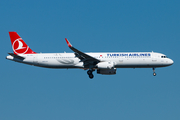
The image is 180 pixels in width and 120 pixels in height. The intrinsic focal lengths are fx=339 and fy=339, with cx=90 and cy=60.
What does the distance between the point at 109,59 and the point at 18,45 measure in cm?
1754

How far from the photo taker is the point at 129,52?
60.3 meters

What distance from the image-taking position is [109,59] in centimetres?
5938

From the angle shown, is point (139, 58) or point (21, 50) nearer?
point (139, 58)

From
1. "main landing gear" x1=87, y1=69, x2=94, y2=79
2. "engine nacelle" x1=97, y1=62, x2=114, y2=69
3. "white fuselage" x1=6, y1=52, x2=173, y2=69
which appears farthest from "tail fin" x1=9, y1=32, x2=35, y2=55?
"engine nacelle" x1=97, y1=62, x2=114, y2=69

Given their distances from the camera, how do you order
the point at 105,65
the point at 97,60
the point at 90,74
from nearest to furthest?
the point at 105,65 → the point at 97,60 → the point at 90,74

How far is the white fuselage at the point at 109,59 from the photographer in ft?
193

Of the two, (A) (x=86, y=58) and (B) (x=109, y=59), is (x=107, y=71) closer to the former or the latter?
(B) (x=109, y=59)

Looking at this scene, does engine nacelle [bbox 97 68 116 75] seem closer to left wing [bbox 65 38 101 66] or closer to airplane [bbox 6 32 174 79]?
airplane [bbox 6 32 174 79]

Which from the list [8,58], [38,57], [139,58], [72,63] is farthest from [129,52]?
[8,58]

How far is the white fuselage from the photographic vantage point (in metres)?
58.9

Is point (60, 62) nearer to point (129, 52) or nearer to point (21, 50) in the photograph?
point (21, 50)

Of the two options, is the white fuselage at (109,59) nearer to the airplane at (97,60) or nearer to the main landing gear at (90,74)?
the airplane at (97,60)

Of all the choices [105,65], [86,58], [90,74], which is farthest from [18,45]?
[105,65]

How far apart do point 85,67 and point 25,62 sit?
1092 cm
